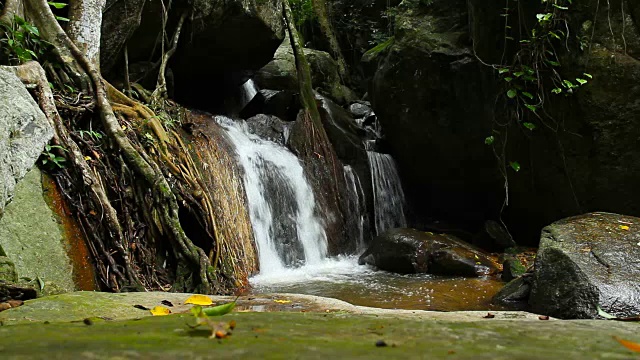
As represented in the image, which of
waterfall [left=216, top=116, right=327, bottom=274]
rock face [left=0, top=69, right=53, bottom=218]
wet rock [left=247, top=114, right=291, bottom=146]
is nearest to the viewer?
rock face [left=0, top=69, right=53, bottom=218]

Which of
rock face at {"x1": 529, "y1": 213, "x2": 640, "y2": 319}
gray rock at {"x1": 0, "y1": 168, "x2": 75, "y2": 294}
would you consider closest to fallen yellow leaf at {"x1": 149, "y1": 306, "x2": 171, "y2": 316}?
gray rock at {"x1": 0, "y1": 168, "x2": 75, "y2": 294}

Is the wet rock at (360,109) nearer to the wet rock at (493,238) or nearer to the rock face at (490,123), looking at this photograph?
the rock face at (490,123)

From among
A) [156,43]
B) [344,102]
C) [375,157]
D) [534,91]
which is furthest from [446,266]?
[344,102]

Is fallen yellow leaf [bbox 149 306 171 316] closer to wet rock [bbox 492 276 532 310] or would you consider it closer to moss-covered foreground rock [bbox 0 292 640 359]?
moss-covered foreground rock [bbox 0 292 640 359]

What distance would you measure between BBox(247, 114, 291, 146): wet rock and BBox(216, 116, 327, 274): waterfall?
0.20 metres

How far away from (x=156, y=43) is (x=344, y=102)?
7.30 metres

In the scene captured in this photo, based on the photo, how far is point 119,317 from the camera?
2.12m

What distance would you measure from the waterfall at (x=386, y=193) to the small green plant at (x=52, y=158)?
6.78 m

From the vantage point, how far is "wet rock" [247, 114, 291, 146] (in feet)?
29.5

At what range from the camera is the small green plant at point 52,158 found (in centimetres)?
379

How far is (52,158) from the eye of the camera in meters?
3.81

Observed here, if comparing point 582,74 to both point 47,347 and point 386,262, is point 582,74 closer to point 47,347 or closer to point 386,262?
point 386,262

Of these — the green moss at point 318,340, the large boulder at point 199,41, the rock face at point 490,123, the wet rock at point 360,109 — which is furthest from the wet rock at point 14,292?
the wet rock at point 360,109

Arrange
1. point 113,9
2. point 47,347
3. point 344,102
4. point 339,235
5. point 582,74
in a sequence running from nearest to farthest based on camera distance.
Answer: point 47,347 < point 113,9 < point 582,74 < point 339,235 < point 344,102
